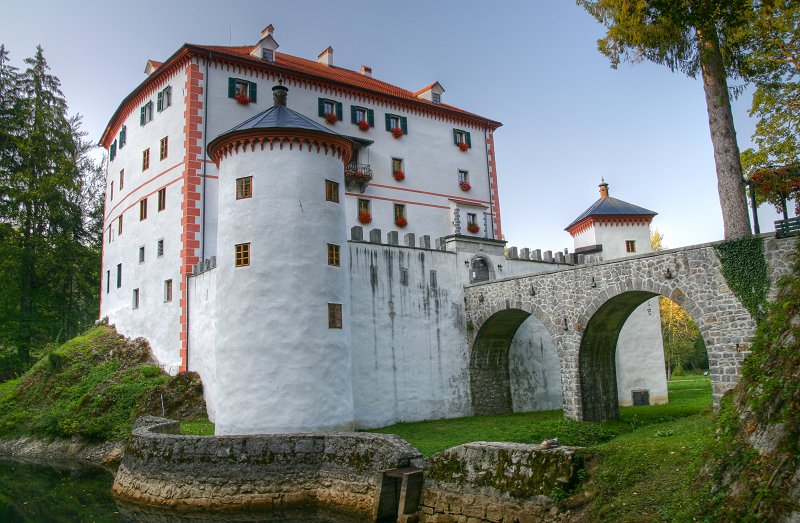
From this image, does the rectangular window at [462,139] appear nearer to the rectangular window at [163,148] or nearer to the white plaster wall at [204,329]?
the rectangular window at [163,148]

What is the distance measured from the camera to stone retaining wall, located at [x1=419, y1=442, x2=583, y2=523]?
9959 millimetres

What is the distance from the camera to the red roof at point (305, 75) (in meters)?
25.6

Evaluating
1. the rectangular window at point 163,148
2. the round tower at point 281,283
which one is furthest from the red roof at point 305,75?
the round tower at point 281,283

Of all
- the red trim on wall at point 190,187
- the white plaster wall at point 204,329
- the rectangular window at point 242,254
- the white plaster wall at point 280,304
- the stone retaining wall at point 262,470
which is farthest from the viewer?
the red trim on wall at point 190,187

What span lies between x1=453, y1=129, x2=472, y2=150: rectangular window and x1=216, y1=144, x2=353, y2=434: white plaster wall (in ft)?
50.5

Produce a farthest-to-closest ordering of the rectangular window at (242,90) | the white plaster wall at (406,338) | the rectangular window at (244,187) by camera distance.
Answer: the rectangular window at (242,90) → the white plaster wall at (406,338) → the rectangular window at (244,187)

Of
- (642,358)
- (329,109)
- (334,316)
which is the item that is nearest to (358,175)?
(329,109)

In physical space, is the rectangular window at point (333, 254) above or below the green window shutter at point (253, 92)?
below

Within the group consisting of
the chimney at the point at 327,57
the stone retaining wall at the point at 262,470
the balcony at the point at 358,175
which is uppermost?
the chimney at the point at 327,57

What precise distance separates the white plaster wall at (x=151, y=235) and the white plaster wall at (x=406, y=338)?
780cm

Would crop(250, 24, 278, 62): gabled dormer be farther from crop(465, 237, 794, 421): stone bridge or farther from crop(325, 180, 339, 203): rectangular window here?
crop(465, 237, 794, 421): stone bridge

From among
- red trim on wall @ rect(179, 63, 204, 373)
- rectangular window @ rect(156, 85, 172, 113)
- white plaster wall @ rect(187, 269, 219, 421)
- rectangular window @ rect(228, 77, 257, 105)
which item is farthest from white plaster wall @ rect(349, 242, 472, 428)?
rectangular window @ rect(156, 85, 172, 113)

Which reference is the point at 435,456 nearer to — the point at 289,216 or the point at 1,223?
the point at 289,216

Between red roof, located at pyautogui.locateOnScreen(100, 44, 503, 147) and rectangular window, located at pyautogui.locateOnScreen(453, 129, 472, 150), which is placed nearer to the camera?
red roof, located at pyautogui.locateOnScreen(100, 44, 503, 147)
